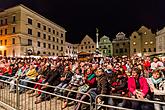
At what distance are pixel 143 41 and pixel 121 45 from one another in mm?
8339

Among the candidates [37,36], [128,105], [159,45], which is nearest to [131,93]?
[128,105]

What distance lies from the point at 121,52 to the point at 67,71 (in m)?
65.0

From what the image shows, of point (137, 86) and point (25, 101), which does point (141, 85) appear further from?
point (25, 101)

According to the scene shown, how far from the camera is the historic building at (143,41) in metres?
67.3

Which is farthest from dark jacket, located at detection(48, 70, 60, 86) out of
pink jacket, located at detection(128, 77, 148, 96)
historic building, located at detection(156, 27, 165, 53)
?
historic building, located at detection(156, 27, 165, 53)

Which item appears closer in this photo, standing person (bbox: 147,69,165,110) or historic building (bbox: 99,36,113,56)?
standing person (bbox: 147,69,165,110)

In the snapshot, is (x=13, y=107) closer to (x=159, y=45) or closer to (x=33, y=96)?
(x=33, y=96)

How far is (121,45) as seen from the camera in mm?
73250

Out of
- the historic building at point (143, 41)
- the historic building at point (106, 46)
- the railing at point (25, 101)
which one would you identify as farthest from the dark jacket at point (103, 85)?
the historic building at point (106, 46)

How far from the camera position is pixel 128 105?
6391 mm

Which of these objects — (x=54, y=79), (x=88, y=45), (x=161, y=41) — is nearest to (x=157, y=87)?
(x=54, y=79)

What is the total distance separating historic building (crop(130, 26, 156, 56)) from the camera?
67.3 meters

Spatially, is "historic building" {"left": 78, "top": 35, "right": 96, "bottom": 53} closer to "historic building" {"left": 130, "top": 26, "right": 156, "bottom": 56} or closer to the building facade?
"historic building" {"left": 130, "top": 26, "right": 156, "bottom": 56}

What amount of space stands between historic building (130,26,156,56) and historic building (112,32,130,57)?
12.7ft
